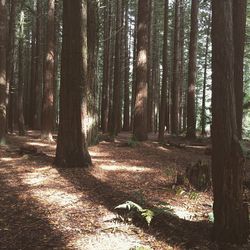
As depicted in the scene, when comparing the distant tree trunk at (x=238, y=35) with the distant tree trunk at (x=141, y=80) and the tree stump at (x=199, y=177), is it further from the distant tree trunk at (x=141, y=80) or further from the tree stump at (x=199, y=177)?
the tree stump at (x=199, y=177)

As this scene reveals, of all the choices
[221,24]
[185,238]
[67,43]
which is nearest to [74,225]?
[185,238]

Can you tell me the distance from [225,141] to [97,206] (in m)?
2.83

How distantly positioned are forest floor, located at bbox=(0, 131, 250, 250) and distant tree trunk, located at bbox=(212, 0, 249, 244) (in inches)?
13.9

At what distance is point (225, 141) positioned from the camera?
198 inches

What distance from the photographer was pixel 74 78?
10.0m

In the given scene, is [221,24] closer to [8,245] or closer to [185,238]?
[185,238]

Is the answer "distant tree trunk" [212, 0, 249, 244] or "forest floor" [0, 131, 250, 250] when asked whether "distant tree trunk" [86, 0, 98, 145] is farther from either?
"distant tree trunk" [212, 0, 249, 244]

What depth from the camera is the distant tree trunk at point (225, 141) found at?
5.04 m

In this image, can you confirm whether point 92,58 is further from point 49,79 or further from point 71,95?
point 49,79

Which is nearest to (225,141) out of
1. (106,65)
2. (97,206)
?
(97,206)

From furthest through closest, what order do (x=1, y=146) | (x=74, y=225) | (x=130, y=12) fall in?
(x=130, y=12)
(x=1, y=146)
(x=74, y=225)

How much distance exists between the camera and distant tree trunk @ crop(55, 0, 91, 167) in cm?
995

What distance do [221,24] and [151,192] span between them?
3.95 meters

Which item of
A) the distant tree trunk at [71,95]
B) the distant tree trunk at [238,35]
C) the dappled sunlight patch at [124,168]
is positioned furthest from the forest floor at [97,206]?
the distant tree trunk at [238,35]
